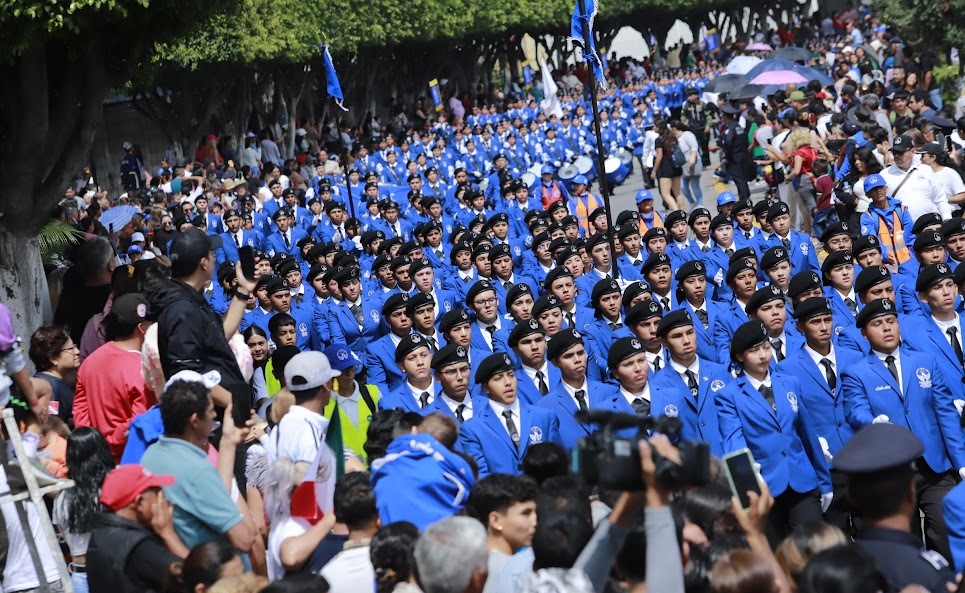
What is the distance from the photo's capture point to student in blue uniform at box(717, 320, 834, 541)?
8320mm

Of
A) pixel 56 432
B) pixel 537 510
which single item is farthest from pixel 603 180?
pixel 537 510

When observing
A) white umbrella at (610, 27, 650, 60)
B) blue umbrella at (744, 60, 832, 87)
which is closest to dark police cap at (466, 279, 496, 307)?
blue umbrella at (744, 60, 832, 87)

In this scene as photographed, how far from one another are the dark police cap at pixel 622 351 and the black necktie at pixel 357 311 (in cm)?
584

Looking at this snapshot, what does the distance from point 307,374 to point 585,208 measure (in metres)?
13.4

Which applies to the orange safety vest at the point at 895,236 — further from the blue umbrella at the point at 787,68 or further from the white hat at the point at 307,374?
the blue umbrella at the point at 787,68

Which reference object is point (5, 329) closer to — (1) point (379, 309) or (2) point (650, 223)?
(1) point (379, 309)

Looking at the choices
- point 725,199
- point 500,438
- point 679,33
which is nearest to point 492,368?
point 500,438

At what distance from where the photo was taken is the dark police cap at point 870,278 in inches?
419

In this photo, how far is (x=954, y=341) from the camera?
9273 mm

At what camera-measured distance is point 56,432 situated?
330 inches

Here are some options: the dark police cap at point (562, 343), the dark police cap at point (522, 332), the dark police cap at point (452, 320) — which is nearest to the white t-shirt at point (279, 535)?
the dark police cap at point (562, 343)

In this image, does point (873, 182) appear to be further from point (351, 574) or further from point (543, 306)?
point (351, 574)

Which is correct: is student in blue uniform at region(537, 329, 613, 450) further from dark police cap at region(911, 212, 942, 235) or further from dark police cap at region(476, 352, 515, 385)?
dark police cap at region(911, 212, 942, 235)

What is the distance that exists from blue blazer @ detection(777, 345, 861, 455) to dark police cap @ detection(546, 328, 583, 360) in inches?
53.7
